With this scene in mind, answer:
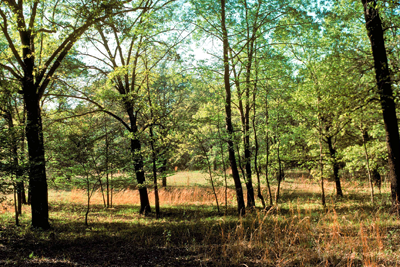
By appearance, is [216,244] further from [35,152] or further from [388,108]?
[388,108]

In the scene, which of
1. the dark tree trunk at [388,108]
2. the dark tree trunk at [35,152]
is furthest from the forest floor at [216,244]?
the dark tree trunk at [388,108]

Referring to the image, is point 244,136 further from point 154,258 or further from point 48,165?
point 48,165

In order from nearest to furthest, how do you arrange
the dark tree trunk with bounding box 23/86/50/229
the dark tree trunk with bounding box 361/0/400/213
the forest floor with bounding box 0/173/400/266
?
the forest floor with bounding box 0/173/400/266
the dark tree trunk with bounding box 361/0/400/213
the dark tree trunk with bounding box 23/86/50/229

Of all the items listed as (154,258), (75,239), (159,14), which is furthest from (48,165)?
(159,14)

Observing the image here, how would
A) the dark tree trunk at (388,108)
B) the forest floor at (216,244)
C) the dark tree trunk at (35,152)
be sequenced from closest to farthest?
the forest floor at (216,244), the dark tree trunk at (388,108), the dark tree trunk at (35,152)

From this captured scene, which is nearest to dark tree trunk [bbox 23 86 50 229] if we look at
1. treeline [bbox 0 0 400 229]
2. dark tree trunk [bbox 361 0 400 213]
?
treeline [bbox 0 0 400 229]

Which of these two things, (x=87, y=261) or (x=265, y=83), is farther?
(x=265, y=83)

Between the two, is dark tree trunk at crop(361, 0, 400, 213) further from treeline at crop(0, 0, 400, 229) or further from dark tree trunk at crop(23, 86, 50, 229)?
dark tree trunk at crop(23, 86, 50, 229)

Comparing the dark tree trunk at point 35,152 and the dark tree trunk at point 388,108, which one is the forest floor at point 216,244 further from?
the dark tree trunk at point 388,108

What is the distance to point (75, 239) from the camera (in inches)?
244

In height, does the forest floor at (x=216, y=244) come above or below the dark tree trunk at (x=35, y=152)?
below

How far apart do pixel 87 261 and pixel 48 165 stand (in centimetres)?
519

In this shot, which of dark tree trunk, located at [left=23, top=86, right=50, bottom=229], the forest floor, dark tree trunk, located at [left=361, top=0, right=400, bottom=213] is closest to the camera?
the forest floor

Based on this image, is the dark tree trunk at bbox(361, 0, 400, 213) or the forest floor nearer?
the forest floor
